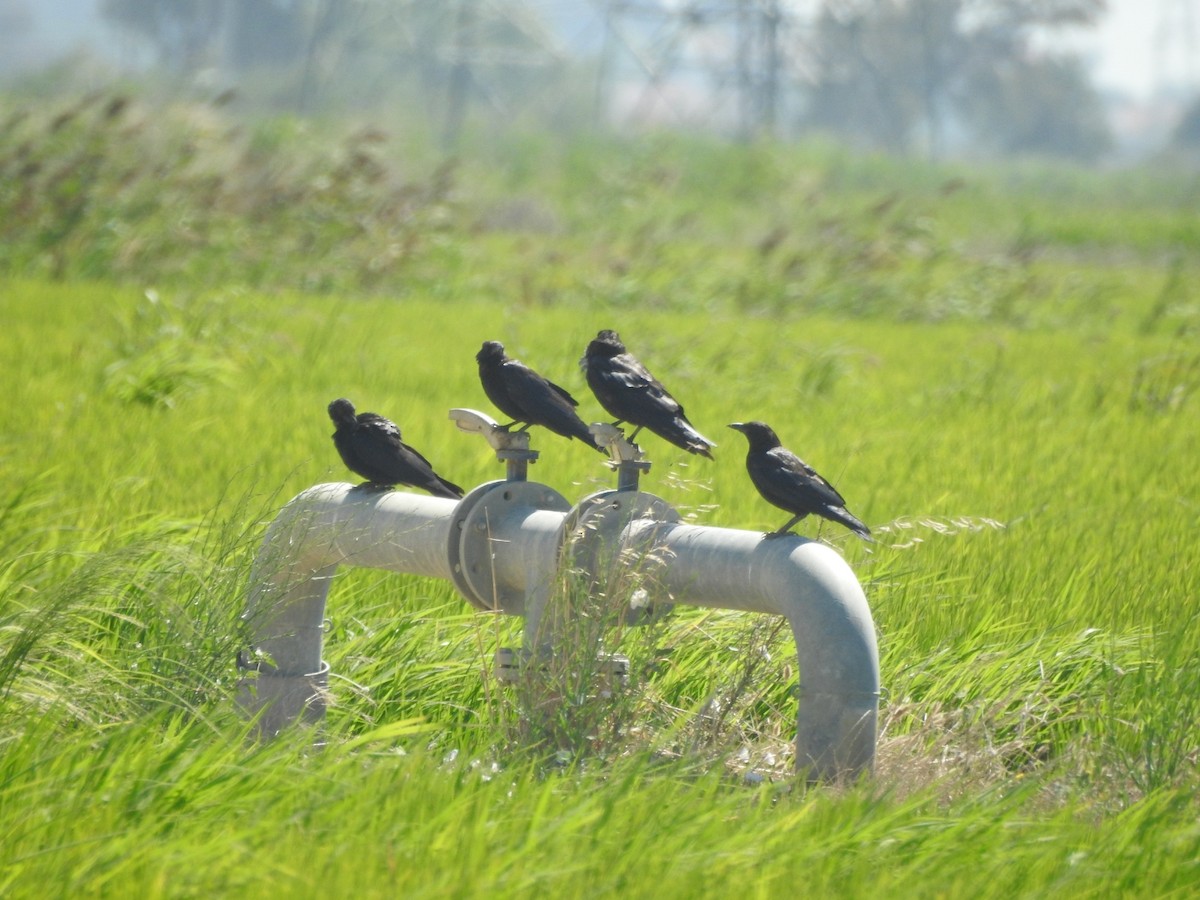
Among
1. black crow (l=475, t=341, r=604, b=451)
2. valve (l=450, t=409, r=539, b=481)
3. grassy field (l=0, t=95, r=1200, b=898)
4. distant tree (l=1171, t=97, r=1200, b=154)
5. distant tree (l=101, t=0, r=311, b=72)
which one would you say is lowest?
grassy field (l=0, t=95, r=1200, b=898)

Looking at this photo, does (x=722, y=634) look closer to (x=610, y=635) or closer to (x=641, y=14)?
(x=610, y=635)

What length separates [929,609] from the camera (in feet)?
13.2

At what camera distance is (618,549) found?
2.98m

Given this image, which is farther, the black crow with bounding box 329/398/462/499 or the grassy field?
the black crow with bounding box 329/398/462/499

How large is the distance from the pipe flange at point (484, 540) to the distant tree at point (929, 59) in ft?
196

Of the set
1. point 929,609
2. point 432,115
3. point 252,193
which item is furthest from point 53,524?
point 432,115

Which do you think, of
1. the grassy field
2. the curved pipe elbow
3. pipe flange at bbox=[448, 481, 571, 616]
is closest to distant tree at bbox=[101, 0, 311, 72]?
the grassy field

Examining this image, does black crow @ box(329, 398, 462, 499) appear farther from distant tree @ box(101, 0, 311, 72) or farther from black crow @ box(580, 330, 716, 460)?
distant tree @ box(101, 0, 311, 72)

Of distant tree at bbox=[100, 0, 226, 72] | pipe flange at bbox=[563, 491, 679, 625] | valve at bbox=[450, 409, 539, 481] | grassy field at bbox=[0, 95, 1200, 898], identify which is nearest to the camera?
grassy field at bbox=[0, 95, 1200, 898]

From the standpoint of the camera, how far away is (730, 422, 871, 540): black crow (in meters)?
2.97

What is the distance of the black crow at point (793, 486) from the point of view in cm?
297

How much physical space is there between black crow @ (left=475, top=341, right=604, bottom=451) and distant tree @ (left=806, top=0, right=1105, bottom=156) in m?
59.5

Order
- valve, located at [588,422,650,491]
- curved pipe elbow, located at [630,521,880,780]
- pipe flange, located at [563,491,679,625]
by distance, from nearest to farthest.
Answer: curved pipe elbow, located at [630,521,880,780] → pipe flange, located at [563,491,679,625] → valve, located at [588,422,650,491]

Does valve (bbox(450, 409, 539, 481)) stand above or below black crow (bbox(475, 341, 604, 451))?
below
